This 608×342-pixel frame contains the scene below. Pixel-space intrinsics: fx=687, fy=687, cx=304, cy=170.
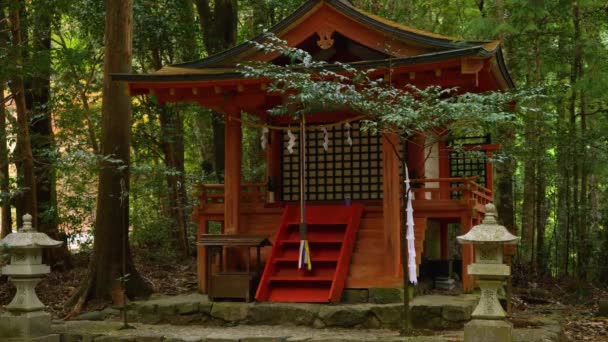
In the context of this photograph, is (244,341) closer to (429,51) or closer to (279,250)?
(279,250)

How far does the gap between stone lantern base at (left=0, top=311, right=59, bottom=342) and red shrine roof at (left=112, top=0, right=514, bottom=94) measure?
13.2ft

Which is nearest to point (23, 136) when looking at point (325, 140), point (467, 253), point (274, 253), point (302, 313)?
point (274, 253)

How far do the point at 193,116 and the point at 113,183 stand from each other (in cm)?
855

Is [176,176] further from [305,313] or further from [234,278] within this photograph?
[305,313]

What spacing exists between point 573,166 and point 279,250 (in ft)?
26.5

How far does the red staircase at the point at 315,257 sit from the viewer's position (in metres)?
11.0

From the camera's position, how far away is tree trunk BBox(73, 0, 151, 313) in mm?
12078

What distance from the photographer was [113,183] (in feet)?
40.4

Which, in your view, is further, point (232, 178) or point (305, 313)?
point (232, 178)

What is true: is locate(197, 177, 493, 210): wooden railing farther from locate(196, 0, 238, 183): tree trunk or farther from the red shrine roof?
locate(196, 0, 238, 183): tree trunk

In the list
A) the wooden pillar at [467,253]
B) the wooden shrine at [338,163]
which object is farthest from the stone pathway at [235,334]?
the wooden pillar at [467,253]

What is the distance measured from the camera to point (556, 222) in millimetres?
18219

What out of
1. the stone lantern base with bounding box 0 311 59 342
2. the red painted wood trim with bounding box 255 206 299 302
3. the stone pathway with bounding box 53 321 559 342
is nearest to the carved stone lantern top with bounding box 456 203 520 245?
the stone pathway with bounding box 53 321 559 342

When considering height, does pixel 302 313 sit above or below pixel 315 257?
below
